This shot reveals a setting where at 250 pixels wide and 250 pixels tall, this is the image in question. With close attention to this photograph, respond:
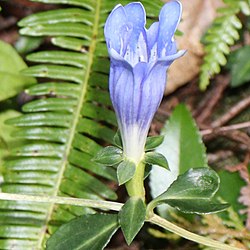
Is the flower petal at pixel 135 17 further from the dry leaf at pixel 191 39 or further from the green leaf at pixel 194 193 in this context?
the dry leaf at pixel 191 39

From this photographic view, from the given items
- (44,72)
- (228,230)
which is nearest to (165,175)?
(228,230)

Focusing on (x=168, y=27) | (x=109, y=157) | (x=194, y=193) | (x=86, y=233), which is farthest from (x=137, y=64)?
(x=86, y=233)

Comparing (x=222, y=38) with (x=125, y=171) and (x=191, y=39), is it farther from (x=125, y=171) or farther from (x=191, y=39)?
(x=125, y=171)

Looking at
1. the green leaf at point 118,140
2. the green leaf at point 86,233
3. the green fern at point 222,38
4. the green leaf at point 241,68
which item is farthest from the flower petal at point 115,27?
the green leaf at point 241,68

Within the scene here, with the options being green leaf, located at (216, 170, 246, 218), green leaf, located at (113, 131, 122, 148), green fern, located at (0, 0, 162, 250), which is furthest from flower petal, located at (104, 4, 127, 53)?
green leaf, located at (216, 170, 246, 218)

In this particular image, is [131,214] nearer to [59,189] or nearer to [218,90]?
[59,189]

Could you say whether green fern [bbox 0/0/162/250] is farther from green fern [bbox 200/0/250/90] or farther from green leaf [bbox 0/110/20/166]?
green fern [bbox 200/0/250/90]
